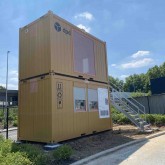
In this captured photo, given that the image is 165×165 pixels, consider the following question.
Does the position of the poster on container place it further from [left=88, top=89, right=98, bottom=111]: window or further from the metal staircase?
the metal staircase

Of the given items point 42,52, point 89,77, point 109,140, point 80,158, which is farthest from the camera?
point 89,77

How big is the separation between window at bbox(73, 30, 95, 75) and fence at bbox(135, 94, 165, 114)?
8610 millimetres

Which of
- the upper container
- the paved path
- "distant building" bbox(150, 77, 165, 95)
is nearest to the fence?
the upper container

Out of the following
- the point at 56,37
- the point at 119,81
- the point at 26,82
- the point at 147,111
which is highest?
the point at 119,81

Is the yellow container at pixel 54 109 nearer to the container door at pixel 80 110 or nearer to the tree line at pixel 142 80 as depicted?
the container door at pixel 80 110

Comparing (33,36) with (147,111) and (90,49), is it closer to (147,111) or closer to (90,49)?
(90,49)

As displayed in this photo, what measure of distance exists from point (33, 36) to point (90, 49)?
3356 mm

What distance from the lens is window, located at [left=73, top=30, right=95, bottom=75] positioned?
11609mm

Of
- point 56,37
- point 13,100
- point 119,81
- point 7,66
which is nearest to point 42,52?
point 56,37

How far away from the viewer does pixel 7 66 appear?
28281 millimetres

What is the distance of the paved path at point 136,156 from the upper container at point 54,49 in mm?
4197

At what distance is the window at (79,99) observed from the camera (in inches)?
435

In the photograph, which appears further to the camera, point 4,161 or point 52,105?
point 52,105

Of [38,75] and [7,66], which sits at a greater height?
[7,66]
